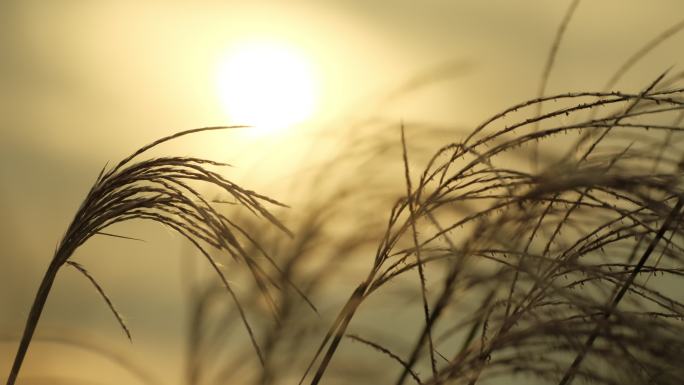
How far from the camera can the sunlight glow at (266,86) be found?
4.26 ft

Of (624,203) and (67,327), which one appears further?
(624,203)

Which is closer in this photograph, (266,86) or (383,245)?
(383,245)

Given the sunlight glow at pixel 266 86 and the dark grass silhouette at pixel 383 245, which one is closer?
the dark grass silhouette at pixel 383 245

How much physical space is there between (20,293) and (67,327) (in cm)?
9

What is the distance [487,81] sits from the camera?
4.52 ft

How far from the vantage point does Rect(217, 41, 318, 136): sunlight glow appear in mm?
1299

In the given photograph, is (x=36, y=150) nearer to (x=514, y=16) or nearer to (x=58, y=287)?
(x=58, y=287)

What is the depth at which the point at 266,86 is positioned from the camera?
4.26ft

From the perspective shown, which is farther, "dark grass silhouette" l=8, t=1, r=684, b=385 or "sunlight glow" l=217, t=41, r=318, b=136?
"sunlight glow" l=217, t=41, r=318, b=136

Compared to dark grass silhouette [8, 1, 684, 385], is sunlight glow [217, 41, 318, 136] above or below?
above

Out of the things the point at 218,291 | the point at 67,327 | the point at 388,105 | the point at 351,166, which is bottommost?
the point at 67,327

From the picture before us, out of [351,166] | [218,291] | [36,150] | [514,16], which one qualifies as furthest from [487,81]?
[36,150]

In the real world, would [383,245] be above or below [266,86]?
below

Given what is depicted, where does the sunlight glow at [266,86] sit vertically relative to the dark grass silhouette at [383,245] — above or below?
above
